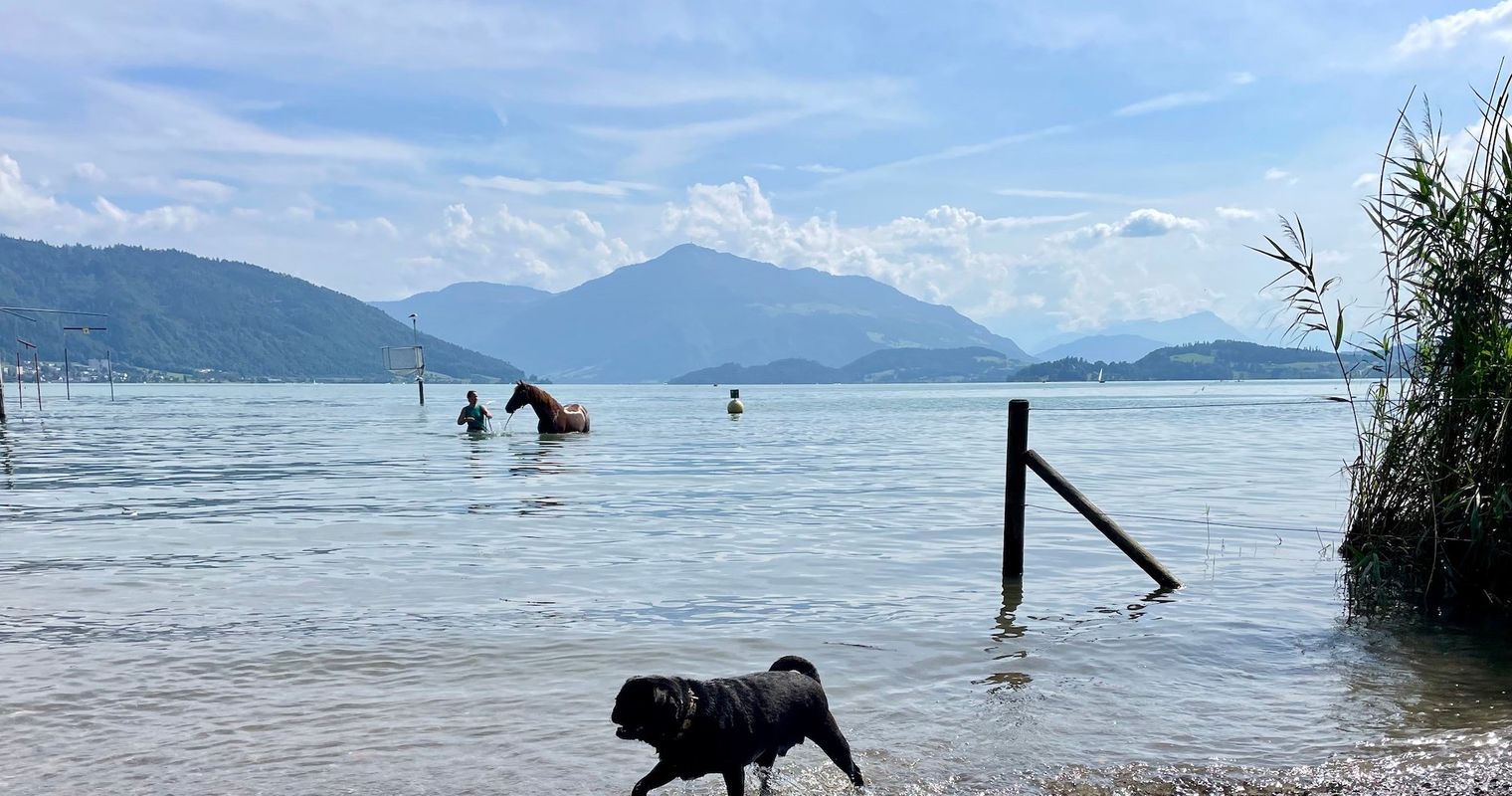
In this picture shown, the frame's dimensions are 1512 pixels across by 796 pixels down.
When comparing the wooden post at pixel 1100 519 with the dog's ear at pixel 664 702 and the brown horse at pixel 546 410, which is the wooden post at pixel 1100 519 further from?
the brown horse at pixel 546 410

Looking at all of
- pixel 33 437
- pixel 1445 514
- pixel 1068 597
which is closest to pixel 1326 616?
pixel 1445 514

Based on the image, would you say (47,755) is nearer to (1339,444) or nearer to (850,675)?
(850,675)

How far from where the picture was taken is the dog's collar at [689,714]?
5563 millimetres

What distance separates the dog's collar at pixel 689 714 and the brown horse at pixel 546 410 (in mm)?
35603

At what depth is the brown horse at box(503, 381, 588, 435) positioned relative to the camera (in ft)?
138

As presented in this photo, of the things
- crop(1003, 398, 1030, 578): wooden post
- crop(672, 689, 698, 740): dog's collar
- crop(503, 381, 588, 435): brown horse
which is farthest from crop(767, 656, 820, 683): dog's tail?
crop(503, 381, 588, 435): brown horse

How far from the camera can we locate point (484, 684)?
9.05 m

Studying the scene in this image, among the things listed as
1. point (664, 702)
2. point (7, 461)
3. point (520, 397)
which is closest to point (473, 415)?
point (520, 397)

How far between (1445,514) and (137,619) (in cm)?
1289

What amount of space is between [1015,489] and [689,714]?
7625mm

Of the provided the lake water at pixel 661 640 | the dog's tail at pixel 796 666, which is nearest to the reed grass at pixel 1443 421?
the lake water at pixel 661 640

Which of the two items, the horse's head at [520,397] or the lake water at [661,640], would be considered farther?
the horse's head at [520,397]

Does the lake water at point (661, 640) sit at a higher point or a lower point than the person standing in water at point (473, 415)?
lower

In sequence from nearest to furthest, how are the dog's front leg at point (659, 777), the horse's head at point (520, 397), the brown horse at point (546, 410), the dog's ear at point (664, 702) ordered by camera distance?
the dog's ear at point (664, 702), the dog's front leg at point (659, 777), the horse's head at point (520, 397), the brown horse at point (546, 410)
